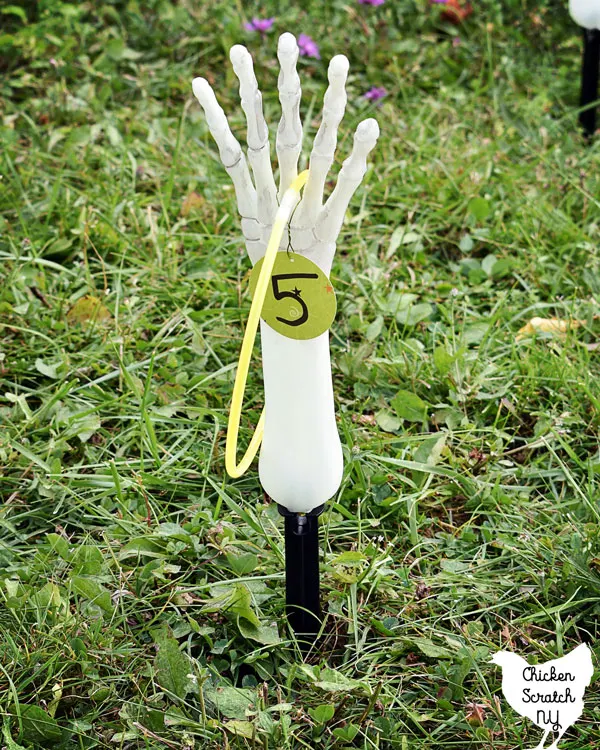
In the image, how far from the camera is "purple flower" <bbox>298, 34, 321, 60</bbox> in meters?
2.97

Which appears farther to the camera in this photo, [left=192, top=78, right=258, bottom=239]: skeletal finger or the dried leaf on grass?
the dried leaf on grass

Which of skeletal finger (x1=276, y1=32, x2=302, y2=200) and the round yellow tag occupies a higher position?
skeletal finger (x1=276, y1=32, x2=302, y2=200)

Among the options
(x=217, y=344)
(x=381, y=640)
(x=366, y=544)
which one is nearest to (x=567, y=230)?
(x=217, y=344)

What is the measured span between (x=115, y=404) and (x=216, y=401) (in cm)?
21

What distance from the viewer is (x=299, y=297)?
120 cm

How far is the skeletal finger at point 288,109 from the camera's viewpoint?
1102 mm

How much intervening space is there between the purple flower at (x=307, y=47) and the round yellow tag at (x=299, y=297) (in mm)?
1957

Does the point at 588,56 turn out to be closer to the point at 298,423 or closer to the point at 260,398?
the point at 260,398

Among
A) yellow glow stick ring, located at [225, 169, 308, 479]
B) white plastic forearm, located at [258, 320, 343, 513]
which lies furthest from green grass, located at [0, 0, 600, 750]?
yellow glow stick ring, located at [225, 169, 308, 479]

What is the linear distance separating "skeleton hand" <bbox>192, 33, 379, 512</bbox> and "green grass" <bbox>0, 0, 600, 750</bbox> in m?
0.30

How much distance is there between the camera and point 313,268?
120 cm

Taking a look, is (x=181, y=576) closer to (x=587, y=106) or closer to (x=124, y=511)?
(x=124, y=511)

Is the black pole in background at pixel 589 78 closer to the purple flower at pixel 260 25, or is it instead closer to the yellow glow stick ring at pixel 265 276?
the purple flower at pixel 260 25

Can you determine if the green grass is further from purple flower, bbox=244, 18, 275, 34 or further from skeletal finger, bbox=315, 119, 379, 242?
skeletal finger, bbox=315, 119, 379, 242
